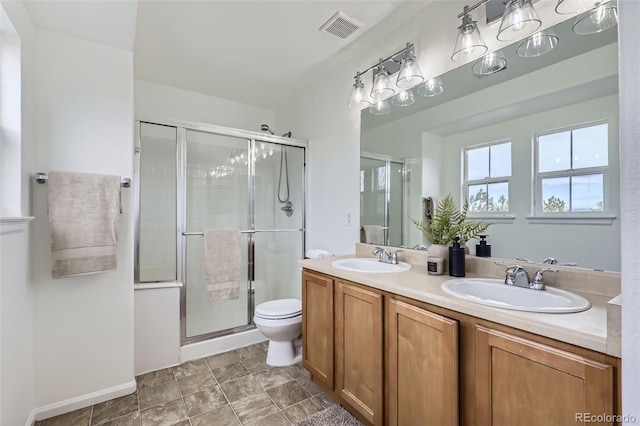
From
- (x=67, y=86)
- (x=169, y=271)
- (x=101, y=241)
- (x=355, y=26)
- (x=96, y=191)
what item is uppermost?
(x=355, y=26)

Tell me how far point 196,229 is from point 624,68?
2.72m

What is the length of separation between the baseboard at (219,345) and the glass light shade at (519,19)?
2856 mm

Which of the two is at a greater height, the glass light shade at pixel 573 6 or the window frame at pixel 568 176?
the glass light shade at pixel 573 6

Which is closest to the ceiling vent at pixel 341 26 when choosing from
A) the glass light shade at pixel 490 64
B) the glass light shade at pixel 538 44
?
the glass light shade at pixel 490 64

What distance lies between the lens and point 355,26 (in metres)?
2.02

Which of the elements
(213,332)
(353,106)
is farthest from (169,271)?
(353,106)

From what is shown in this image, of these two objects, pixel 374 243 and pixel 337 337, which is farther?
pixel 374 243

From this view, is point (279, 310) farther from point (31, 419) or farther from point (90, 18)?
point (90, 18)

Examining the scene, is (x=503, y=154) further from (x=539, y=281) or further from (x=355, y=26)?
(x=355, y=26)

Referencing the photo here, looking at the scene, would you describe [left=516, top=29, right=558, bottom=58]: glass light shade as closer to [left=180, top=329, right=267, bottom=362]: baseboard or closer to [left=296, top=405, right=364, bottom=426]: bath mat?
[left=296, top=405, right=364, bottom=426]: bath mat

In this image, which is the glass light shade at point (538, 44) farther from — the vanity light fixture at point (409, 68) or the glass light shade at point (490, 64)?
the vanity light fixture at point (409, 68)

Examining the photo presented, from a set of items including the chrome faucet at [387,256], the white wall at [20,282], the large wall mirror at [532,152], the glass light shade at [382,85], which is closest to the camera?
the large wall mirror at [532,152]

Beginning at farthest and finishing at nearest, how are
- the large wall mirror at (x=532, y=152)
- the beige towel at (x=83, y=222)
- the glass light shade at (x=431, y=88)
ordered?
1. the glass light shade at (x=431, y=88)
2. the beige towel at (x=83, y=222)
3. the large wall mirror at (x=532, y=152)

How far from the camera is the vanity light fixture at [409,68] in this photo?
6.06 feet
